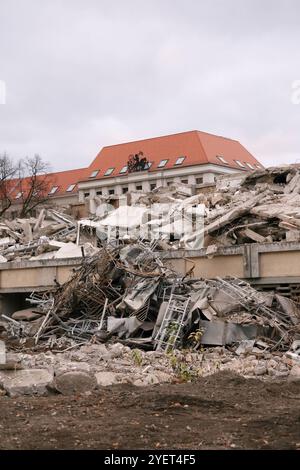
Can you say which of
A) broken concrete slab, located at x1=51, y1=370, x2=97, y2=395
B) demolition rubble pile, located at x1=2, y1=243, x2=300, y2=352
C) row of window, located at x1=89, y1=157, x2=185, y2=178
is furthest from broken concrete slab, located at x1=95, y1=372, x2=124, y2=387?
row of window, located at x1=89, y1=157, x2=185, y2=178

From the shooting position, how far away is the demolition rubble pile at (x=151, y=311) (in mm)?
13062

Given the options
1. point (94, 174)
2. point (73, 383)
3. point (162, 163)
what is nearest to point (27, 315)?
point (73, 383)

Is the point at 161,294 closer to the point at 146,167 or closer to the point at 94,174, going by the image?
the point at 146,167

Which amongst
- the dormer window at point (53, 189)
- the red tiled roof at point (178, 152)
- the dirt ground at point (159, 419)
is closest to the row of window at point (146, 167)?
the red tiled roof at point (178, 152)

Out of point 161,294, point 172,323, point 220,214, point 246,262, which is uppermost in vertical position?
point 220,214

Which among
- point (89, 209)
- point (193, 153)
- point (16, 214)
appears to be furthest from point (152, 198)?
point (193, 153)

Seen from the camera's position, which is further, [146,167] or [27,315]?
[146,167]

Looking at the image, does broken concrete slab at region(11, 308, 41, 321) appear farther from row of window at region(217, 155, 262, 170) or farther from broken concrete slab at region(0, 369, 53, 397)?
row of window at region(217, 155, 262, 170)

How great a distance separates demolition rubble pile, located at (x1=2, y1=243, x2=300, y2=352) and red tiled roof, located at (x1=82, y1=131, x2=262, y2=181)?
169 ft

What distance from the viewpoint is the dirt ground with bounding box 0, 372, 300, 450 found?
532cm

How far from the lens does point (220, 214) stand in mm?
18109

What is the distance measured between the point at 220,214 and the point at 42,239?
630 centimetres

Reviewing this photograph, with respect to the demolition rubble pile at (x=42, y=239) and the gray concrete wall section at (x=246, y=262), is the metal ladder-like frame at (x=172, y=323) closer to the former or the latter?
the gray concrete wall section at (x=246, y=262)

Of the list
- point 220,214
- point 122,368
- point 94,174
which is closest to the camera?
point 122,368
